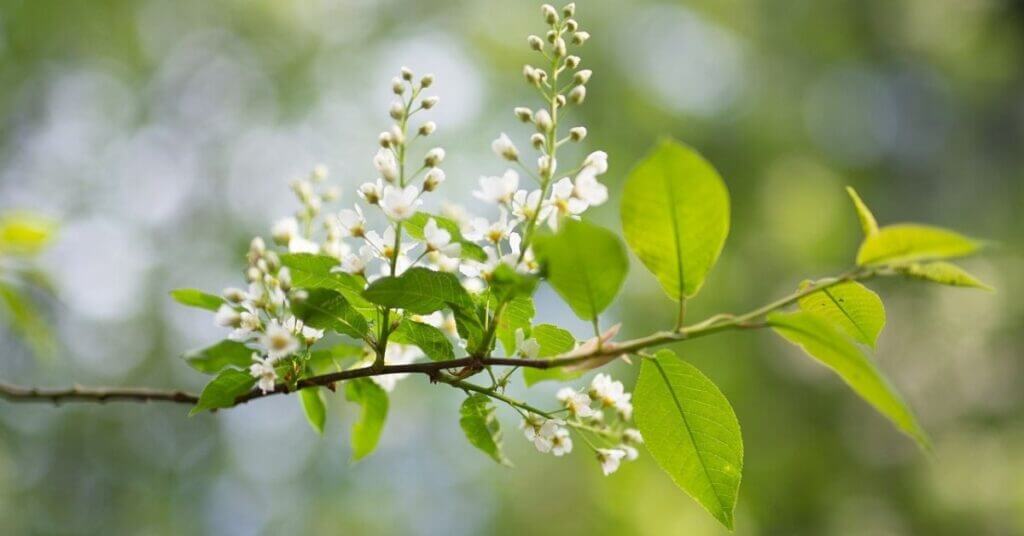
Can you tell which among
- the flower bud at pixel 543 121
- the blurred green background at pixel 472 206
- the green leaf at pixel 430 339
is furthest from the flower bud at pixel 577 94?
the blurred green background at pixel 472 206

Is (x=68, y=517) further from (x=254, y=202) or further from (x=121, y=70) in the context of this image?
(x=121, y=70)

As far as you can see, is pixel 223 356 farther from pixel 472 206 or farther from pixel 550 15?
pixel 472 206

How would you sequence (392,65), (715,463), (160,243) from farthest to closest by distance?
(392,65) → (160,243) → (715,463)

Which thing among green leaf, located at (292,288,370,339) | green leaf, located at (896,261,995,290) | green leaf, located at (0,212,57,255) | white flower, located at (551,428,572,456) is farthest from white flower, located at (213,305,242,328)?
green leaf, located at (0,212,57,255)

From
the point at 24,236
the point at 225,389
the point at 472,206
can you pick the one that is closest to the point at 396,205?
the point at 225,389

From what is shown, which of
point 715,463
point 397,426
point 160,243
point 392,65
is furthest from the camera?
point 392,65

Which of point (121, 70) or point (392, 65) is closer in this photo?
point (121, 70)

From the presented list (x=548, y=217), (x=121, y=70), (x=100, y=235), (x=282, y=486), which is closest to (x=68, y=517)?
(x=282, y=486)

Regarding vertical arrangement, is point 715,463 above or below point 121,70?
above
